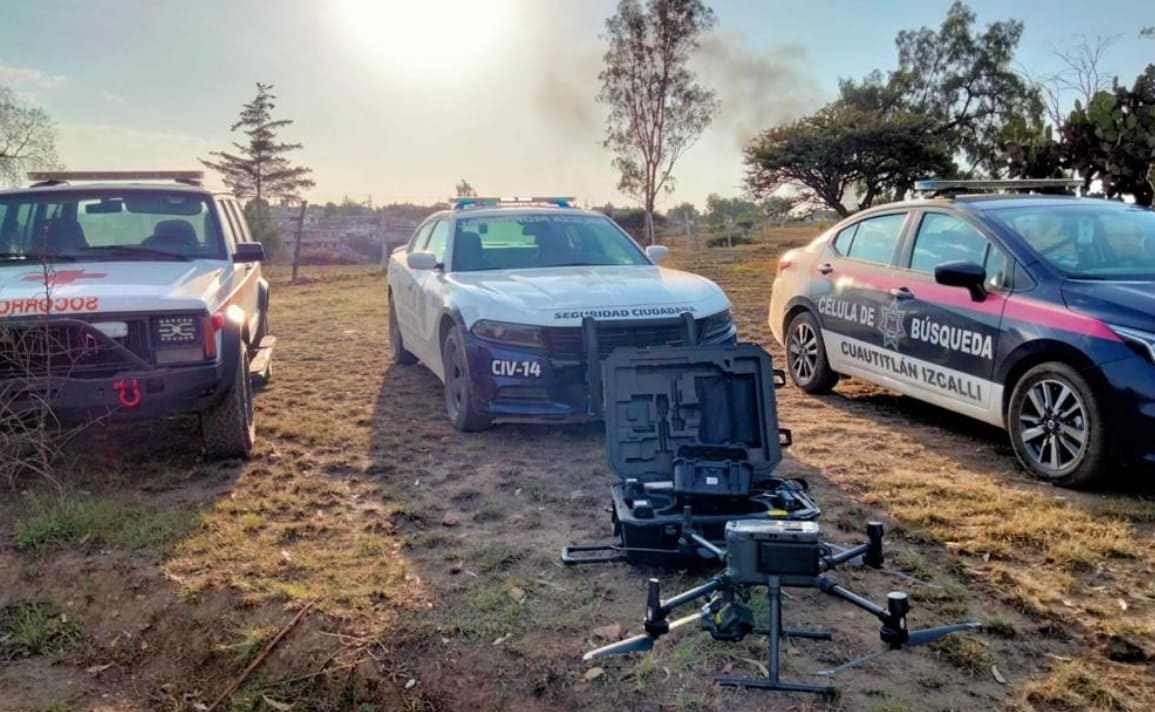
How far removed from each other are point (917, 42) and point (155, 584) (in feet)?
125

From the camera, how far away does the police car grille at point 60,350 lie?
4.25 m

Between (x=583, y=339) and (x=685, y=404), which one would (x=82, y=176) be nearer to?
(x=583, y=339)

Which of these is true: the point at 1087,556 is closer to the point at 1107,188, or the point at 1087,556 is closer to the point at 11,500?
the point at 11,500

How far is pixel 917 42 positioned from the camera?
35344 mm

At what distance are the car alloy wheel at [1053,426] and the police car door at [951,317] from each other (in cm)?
26

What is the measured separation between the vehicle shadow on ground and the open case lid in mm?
1664

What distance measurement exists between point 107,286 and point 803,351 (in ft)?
16.3

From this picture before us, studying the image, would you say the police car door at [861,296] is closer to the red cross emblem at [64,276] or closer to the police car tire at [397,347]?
the police car tire at [397,347]

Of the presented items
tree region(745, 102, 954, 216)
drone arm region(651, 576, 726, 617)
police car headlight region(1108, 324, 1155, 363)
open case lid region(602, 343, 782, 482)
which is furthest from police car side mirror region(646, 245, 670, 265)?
tree region(745, 102, 954, 216)

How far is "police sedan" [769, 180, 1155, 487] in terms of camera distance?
13.9 ft

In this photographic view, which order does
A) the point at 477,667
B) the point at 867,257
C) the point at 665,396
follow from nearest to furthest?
the point at 477,667, the point at 665,396, the point at 867,257

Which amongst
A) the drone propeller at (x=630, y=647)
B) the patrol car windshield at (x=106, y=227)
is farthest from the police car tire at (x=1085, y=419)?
the patrol car windshield at (x=106, y=227)

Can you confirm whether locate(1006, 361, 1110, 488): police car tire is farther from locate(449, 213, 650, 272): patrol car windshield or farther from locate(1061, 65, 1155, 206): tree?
locate(1061, 65, 1155, 206): tree

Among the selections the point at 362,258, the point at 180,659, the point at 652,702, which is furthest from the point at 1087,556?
the point at 362,258
